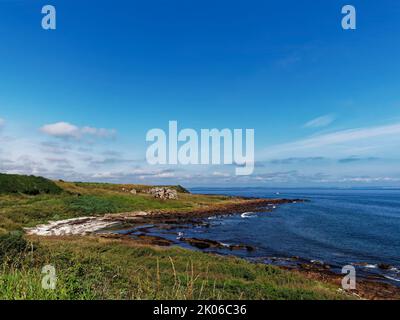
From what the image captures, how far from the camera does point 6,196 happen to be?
62062 mm

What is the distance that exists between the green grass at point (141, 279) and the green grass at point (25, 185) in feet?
170

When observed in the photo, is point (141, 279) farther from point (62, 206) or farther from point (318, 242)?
A: point (62, 206)

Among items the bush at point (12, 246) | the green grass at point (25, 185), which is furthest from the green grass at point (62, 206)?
the bush at point (12, 246)

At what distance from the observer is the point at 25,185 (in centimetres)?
7131

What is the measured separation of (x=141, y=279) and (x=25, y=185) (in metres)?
70.4

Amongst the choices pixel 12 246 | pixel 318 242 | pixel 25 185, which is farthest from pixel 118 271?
pixel 25 185

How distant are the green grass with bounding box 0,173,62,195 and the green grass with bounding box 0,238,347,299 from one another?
51.8m

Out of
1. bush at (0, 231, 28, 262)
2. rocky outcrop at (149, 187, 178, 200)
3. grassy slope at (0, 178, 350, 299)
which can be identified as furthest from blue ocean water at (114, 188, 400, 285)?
rocky outcrop at (149, 187, 178, 200)

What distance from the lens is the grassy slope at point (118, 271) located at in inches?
272

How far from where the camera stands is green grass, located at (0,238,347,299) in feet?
21.4
